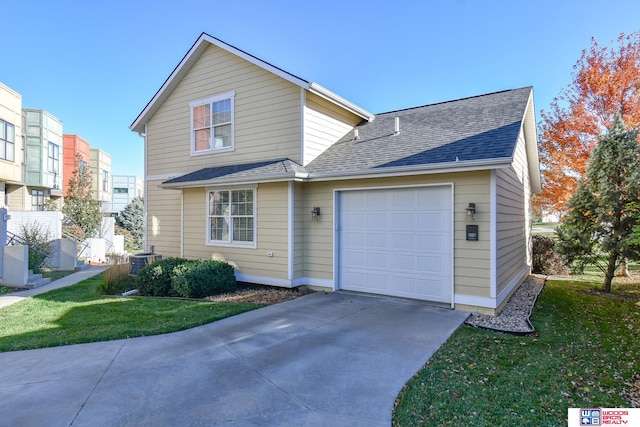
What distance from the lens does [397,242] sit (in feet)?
25.5

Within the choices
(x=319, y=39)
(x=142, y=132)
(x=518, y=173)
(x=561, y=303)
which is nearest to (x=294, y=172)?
(x=518, y=173)

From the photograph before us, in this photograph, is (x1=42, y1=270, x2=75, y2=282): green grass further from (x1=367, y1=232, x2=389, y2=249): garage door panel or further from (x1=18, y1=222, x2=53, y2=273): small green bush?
(x1=367, y1=232, x2=389, y2=249): garage door panel

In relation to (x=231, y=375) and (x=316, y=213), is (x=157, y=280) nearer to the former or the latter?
(x=316, y=213)

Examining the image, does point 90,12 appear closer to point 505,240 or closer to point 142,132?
point 142,132

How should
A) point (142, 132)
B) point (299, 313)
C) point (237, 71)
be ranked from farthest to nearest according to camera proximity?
point (142, 132)
point (237, 71)
point (299, 313)

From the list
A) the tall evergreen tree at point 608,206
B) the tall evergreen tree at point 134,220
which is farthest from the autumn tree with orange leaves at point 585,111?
the tall evergreen tree at point 134,220

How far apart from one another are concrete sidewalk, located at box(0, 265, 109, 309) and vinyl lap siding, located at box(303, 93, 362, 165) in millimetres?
7600

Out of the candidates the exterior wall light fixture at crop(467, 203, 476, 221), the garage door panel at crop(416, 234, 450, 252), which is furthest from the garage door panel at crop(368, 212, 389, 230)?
the exterior wall light fixture at crop(467, 203, 476, 221)

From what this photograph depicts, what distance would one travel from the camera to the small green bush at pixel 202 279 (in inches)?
326

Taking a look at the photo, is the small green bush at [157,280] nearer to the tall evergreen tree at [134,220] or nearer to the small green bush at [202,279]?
the small green bush at [202,279]

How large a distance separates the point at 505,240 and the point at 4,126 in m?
23.2

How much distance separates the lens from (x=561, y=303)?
26.5ft

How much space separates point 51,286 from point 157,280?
3.88m

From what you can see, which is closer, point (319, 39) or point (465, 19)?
point (465, 19)
